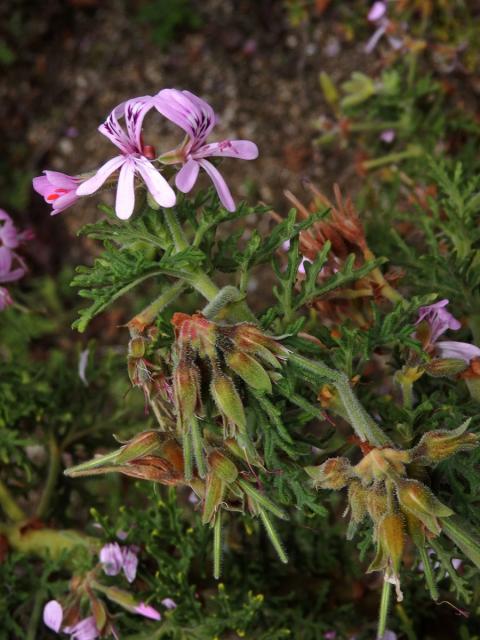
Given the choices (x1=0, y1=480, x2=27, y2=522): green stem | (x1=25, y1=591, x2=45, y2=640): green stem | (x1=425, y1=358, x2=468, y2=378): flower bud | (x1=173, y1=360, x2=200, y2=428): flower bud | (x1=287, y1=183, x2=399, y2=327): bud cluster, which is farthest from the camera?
(x1=0, y1=480, x2=27, y2=522): green stem

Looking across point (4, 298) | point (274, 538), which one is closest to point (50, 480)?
point (4, 298)

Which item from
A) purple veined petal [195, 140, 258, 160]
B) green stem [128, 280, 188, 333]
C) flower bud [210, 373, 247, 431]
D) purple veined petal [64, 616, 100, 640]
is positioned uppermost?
purple veined petal [195, 140, 258, 160]

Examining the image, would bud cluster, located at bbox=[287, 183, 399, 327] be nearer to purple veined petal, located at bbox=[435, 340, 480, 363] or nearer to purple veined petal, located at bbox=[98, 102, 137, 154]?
purple veined petal, located at bbox=[435, 340, 480, 363]

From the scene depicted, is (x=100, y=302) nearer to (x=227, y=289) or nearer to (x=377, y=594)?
(x=227, y=289)

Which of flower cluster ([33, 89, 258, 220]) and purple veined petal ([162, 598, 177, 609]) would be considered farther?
purple veined petal ([162, 598, 177, 609])

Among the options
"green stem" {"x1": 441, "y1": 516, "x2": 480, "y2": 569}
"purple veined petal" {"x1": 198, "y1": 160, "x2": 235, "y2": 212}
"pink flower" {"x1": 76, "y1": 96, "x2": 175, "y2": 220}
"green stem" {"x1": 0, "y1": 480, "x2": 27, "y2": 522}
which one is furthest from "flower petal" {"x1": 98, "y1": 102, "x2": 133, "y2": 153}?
"green stem" {"x1": 0, "y1": 480, "x2": 27, "y2": 522}

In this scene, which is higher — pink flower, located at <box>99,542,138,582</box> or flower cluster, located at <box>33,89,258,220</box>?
flower cluster, located at <box>33,89,258,220</box>

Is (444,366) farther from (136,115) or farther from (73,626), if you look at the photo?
(73,626)

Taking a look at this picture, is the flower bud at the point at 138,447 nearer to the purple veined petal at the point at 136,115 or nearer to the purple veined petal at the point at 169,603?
the purple veined petal at the point at 136,115
